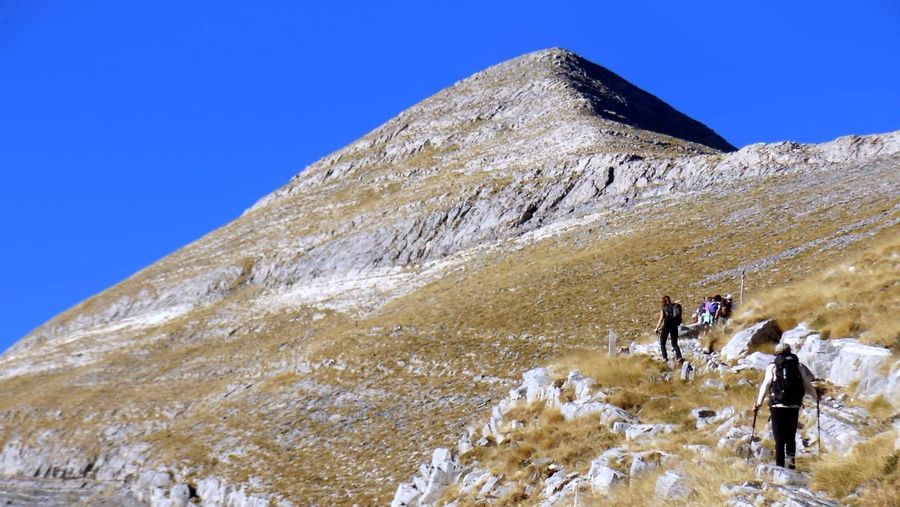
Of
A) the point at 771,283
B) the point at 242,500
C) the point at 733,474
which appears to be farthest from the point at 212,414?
the point at 733,474

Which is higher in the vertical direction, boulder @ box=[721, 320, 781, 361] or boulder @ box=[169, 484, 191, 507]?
boulder @ box=[721, 320, 781, 361]

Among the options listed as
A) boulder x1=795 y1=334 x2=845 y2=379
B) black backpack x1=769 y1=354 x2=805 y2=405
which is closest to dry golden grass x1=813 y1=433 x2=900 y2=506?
black backpack x1=769 y1=354 x2=805 y2=405

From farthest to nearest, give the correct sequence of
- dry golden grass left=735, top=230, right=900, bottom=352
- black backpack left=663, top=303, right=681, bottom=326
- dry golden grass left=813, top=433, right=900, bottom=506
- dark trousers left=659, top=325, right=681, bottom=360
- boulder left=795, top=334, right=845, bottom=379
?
black backpack left=663, top=303, right=681, bottom=326
dark trousers left=659, top=325, right=681, bottom=360
dry golden grass left=735, top=230, right=900, bottom=352
boulder left=795, top=334, right=845, bottom=379
dry golden grass left=813, top=433, right=900, bottom=506

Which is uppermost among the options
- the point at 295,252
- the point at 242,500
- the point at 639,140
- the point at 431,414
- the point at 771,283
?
the point at 639,140

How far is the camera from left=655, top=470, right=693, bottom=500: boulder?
456 inches

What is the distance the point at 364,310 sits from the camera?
54.5 meters

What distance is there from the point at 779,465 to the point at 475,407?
20.9 m

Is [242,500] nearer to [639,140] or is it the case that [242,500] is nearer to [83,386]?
[83,386]

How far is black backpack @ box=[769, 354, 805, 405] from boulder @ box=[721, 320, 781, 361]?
16.9ft

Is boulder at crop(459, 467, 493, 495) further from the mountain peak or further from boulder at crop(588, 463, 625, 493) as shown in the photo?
the mountain peak

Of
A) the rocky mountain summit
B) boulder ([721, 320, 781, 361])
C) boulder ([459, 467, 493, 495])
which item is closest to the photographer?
boulder ([459, 467, 493, 495])

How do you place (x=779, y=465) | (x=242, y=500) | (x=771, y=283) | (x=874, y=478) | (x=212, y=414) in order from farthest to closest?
1. (x=212, y=414)
2. (x=771, y=283)
3. (x=242, y=500)
4. (x=779, y=465)
5. (x=874, y=478)

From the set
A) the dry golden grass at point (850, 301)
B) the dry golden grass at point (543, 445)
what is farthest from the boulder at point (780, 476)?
the dry golden grass at point (850, 301)

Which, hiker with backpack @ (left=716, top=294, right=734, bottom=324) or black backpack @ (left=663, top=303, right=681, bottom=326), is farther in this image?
hiker with backpack @ (left=716, top=294, right=734, bottom=324)
